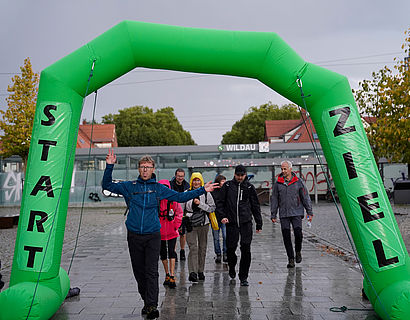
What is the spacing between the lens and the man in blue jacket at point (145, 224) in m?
5.28

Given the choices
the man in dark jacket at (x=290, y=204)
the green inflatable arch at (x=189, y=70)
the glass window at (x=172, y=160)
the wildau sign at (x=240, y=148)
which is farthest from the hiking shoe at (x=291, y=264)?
the glass window at (x=172, y=160)

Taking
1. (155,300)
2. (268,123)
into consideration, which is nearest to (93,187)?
(155,300)

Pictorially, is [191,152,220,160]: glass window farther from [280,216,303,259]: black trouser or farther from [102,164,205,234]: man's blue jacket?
[102,164,205,234]: man's blue jacket

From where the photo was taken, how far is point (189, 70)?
19.4 ft

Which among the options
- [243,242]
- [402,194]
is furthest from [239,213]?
[402,194]

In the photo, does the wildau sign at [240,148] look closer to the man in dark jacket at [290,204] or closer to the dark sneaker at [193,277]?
the man in dark jacket at [290,204]

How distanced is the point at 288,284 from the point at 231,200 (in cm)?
155

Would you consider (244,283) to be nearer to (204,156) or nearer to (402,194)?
(402,194)

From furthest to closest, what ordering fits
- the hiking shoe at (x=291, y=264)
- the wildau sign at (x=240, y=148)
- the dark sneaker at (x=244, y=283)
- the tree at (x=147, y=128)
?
the tree at (x=147, y=128) → the wildau sign at (x=240, y=148) → the hiking shoe at (x=291, y=264) → the dark sneaker at (x=244, y=283)

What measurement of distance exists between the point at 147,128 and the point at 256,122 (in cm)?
1524

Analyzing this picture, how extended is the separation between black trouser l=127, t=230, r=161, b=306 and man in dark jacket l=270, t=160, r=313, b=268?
3.51 metres

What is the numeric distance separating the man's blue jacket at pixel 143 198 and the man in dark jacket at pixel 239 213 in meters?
1.59

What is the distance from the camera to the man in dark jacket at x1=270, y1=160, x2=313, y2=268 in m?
8.34

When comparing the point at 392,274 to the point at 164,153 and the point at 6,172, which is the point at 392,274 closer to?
the point at 164,153
